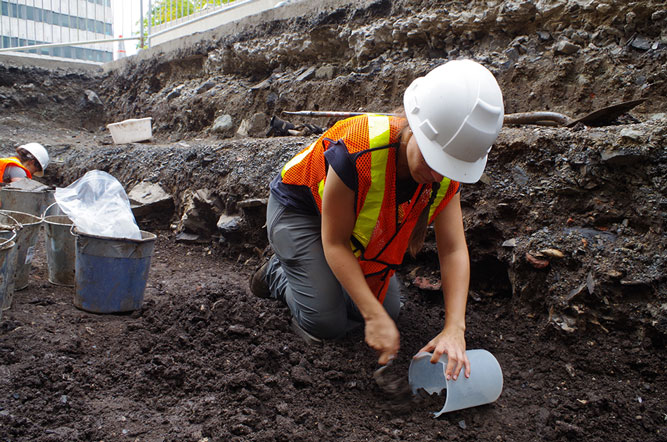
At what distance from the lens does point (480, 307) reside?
2.67 meters

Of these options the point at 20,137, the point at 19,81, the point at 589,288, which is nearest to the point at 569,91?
the point at 589,288

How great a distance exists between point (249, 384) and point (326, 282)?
2.17ft

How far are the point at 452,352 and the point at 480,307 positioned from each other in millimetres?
996

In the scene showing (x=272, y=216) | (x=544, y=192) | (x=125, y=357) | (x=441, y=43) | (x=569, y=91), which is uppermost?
(x=441, y=43)

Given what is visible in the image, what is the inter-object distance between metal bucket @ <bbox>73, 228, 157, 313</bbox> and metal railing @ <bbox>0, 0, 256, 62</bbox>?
314 inches

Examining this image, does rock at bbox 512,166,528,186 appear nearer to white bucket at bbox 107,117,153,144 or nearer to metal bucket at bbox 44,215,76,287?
metal bucket at bbox 44,215,76,287

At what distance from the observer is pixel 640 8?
10.3 feet

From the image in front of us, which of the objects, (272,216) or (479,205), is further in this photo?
(479,205)

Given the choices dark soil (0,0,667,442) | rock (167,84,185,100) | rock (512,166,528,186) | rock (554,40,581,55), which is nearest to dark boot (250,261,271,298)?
dark soil (0,0,667,442)

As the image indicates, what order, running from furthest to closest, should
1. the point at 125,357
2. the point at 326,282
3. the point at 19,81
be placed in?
the point at 19,81
the point at 326,282
the point at 125,357

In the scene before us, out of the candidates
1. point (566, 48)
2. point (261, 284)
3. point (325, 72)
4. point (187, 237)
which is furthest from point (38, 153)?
point (566, 48)

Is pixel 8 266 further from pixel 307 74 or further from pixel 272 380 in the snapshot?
pixel 307 74

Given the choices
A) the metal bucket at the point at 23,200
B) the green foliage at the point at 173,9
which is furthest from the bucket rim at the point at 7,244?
the green foliage at the point at 173,9

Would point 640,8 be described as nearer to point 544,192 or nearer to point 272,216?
point 544,192
